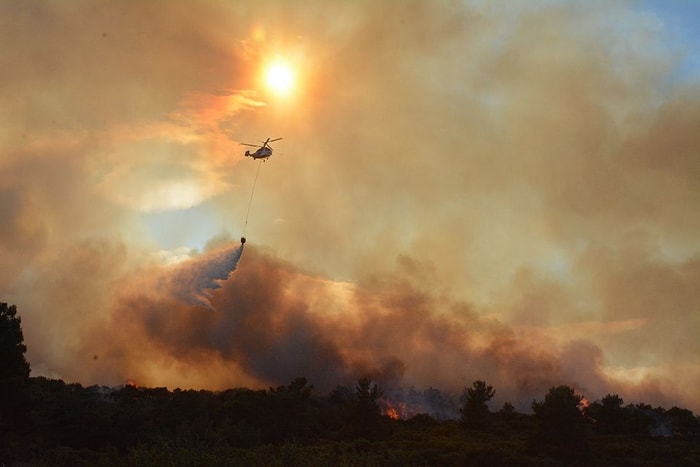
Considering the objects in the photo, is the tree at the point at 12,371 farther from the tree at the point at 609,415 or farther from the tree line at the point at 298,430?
the tree at the point at 609,415

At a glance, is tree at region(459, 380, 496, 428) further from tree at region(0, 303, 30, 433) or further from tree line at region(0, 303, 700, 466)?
tree at region(0, 303, 30, 433)

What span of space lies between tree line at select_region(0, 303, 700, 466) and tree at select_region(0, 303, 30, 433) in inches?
4.5

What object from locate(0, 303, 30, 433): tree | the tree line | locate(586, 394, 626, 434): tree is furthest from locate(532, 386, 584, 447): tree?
locate(0, 303, 30, 433): tree

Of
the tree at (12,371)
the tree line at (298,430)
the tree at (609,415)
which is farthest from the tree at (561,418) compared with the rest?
the tree at (12,371)

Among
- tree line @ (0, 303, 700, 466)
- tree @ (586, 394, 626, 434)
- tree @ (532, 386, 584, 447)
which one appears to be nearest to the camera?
tree line @ (0, 303, 700, 466)

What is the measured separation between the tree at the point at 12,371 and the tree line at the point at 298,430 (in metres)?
0.11

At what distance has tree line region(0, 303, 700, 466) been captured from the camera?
2103 inches

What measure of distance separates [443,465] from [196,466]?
4081 cm

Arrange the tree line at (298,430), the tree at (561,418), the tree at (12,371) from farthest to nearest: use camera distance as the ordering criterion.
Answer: the tree at (561,418)
the tree at (12,371)
the tree line at (298,430)

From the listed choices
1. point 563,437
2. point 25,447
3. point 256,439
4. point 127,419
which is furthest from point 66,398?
point 563,437

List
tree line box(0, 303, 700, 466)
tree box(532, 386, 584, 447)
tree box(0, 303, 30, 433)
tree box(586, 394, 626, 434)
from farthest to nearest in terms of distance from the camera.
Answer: tree box(586, 394, 626, 434), tree box(532, 386, 584, 447), tree box(0, 303, 30, 433), tree line box(0, 303, 700, 466)

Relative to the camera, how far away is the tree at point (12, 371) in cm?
6638

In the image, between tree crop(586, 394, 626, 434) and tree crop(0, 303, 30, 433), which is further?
tree crop(586, 394, 626, 434)

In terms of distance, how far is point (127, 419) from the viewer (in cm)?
7138
